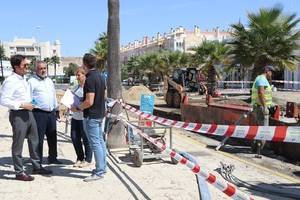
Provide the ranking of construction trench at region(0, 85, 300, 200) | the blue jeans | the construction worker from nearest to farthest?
construction trench at region(0, 85, 300, 200) < the blue jeans < the construction worker

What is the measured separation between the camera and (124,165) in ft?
28.6

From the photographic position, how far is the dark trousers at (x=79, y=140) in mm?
8531

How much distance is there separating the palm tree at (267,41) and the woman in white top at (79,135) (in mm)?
20806

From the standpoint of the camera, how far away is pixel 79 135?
8.62m

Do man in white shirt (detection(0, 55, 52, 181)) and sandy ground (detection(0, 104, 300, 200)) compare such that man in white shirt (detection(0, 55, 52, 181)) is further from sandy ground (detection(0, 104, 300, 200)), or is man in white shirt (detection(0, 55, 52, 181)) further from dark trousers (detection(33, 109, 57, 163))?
dark trousers (detection(33, 109, 57, 163))

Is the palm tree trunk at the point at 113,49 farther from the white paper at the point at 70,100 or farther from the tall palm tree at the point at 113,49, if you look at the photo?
the white paper at the point at 70,100

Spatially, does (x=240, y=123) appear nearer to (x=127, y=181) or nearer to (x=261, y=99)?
(x=261, y=99)

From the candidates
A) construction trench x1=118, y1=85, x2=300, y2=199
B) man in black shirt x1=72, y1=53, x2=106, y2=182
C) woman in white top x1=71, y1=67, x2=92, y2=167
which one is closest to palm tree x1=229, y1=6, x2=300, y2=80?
construction trench x1=118, y1=85, x2=300, y2=199

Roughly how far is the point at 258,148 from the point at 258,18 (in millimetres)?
18507

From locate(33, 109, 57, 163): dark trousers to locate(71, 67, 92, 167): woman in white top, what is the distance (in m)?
0.34

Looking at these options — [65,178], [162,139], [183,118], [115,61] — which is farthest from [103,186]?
[183,118]

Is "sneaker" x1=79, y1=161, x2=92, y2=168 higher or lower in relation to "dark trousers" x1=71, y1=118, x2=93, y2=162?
lower

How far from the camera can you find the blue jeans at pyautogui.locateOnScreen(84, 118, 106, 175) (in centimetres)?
748

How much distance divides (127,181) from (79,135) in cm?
151
